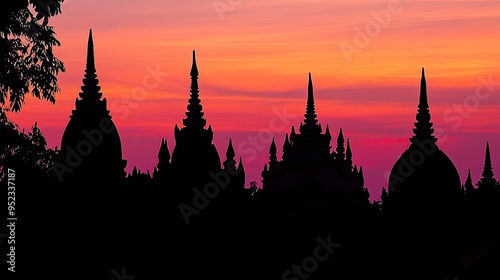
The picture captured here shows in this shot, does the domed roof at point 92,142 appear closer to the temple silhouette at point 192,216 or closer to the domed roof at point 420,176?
the temple silhouette at point 192,216

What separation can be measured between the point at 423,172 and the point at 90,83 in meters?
16.1

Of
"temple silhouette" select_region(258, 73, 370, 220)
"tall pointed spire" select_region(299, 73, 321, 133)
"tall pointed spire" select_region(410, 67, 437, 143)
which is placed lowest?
"tall pointed spire" select_region(410, 67, 437, 143)

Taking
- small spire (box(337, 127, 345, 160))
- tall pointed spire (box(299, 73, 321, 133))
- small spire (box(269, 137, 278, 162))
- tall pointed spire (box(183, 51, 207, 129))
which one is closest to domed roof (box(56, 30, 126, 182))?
tall pointed spire (box(183, 51, 207, 129))

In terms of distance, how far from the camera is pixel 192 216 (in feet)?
173

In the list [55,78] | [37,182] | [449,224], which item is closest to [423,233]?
[449,224]

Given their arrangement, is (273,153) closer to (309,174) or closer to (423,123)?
(309,174)

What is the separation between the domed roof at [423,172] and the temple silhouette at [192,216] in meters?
0.05

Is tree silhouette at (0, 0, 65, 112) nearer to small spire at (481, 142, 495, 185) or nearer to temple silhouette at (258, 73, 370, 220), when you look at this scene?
small spire at (481, 142, 495, 185)

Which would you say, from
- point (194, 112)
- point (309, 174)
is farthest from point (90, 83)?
point (309, 174)

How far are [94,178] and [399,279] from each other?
17.4 m

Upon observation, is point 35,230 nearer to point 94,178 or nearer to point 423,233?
point 94,178

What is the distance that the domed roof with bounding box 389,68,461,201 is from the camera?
60.9 metres

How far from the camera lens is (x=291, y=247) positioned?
77.1 metres

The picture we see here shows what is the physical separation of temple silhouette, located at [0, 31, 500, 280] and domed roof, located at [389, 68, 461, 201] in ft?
0.17
